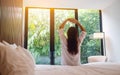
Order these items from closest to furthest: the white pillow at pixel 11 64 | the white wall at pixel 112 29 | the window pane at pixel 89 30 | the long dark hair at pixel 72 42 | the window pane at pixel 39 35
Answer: the white pillow at pixel 11 64 → the long dark hair at pixel 72 42 → the white wall at pixel 112 29 → the window pane at pixel 39 35 → the window pane at pixel 89 30

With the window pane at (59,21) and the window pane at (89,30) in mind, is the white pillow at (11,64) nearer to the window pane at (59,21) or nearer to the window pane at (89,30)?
the window pane at (59,21)

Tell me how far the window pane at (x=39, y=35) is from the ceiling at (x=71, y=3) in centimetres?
36

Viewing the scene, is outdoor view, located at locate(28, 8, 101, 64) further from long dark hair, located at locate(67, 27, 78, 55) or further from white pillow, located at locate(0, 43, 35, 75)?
white pillow, located at locate(0, 43, 35, 75)

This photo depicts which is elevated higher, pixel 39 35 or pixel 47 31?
pixel 47 31

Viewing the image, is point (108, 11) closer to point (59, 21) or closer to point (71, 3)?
point (71, 3)

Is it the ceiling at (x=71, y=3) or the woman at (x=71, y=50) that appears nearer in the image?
the woman at (x=71, y=50)

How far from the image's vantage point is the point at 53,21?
4.61 m

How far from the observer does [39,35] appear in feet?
14.8

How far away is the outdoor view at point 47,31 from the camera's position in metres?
4.49

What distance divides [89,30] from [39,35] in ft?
5.18

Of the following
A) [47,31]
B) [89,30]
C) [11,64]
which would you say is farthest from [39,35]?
[11,64]

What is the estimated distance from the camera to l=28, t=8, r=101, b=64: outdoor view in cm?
449

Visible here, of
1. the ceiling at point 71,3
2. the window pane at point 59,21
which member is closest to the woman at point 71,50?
the ceiling at point 71,3

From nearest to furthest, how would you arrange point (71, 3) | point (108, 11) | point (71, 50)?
point (71, 50)
point (71, 3)
point (108, 11)
